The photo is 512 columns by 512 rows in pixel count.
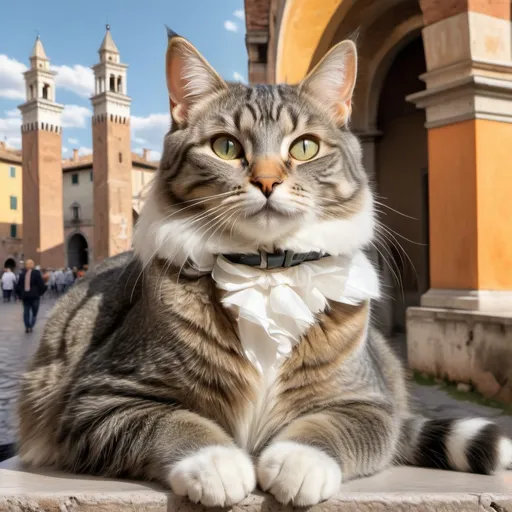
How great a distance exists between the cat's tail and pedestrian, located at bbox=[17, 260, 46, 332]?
11189mm

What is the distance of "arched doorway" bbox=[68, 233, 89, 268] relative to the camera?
4553 cm

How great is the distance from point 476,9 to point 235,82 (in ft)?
14.2

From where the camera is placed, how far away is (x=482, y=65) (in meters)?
5.42

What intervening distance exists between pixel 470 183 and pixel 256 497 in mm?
4934

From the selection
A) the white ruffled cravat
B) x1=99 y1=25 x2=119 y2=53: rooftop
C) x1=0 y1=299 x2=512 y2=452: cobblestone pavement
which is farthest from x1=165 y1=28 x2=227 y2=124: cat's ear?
x1=99 y1=25 x2=119 y2=53: rooftop

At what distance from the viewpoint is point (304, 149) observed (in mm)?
1785

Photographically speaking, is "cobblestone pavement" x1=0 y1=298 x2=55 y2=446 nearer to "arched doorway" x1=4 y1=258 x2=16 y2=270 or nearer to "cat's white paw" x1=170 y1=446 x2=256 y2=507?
"cat's white paw" x1=170 y1=446 x2=256 y2=507

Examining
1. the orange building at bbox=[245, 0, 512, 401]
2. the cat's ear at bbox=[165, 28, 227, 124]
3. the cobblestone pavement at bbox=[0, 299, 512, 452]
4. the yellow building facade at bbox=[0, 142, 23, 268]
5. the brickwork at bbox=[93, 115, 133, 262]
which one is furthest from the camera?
the yellow building facade at bbox=[0, 142, 23, 268]

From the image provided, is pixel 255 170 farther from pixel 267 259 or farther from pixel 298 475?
pixel 298 475

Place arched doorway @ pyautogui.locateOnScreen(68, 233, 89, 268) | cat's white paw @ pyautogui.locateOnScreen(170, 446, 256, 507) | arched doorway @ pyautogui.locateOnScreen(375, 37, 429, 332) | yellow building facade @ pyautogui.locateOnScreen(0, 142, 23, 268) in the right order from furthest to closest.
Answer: arched doorway @ pyautogui.locateOnScreen(68, 233, 89, 268) → yellow building facade @ pyautogui.locateOnScreen(0, 142, 23, 268) → arched doorway @ pyautogui.locateOnScreen(375, 37, 429, 332) → cat's white paw @ pyautogui.locateOnScreen(170, 446, 256, 507)

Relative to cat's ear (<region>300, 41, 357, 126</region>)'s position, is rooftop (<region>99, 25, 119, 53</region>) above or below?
above

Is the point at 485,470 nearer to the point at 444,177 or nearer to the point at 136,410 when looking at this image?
the point at 136,410

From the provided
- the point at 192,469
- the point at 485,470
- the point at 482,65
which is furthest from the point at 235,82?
the point at 482,65

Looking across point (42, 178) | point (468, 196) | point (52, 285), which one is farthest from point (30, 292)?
point (42, 178)
